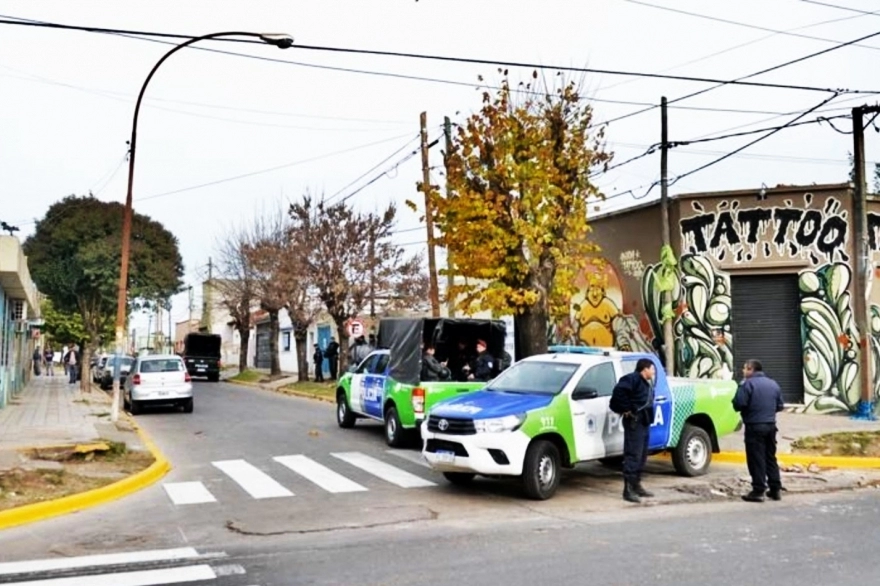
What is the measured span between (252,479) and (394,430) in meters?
3.69

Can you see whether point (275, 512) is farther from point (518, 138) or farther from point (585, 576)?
point (518, 138)

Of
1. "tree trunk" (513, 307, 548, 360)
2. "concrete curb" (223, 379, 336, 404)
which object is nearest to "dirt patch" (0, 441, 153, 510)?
"tree trunk" (513, 307, 548, 360)

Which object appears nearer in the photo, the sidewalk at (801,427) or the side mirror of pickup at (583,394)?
the side mirror of pickup at (583,394)

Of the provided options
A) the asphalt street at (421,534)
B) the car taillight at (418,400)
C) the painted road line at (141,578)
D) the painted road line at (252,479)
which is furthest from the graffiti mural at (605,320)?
the painted road line at (141,578)

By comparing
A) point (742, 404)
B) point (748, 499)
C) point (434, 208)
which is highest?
point (434, 208)

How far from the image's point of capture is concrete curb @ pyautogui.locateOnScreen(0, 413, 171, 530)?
9320mm

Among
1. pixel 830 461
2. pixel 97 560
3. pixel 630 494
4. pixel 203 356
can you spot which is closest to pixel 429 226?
pixel 830 461

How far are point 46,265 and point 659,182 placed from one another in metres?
30.1

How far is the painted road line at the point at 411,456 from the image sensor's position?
13.6m

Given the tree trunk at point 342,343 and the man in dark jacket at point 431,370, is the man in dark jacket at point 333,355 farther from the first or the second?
the man in dark jacket at point 431,370

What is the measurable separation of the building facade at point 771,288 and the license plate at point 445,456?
9.17 metres

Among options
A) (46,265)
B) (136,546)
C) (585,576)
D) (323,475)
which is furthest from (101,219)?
(585,576)

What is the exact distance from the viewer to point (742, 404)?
10906 mm

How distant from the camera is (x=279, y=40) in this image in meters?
13.7
